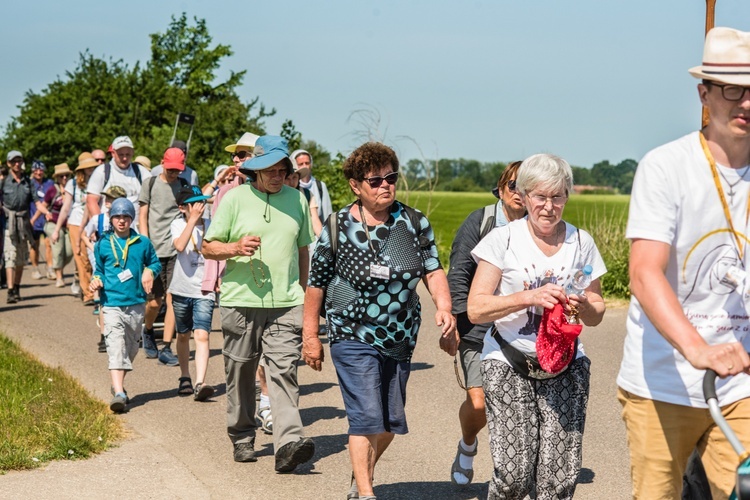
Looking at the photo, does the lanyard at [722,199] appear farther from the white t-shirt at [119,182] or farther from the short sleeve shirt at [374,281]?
the white t-shirt at [119,182]

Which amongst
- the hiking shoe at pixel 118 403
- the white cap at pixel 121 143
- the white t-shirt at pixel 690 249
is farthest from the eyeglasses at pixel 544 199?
the white cap at pixel 121 143

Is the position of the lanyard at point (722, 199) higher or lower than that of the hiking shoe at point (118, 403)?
higher

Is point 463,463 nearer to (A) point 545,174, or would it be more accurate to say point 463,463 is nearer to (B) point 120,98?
(A) point 545,174

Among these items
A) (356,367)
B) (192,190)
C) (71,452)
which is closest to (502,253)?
(356,367)

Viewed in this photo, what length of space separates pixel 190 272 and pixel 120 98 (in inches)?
1053

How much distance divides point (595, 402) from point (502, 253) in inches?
176

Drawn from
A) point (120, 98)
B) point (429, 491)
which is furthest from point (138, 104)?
point (429, 491)

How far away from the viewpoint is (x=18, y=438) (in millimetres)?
7668

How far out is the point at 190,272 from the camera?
1023cm

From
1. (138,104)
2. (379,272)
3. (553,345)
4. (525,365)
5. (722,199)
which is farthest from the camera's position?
(138,104)

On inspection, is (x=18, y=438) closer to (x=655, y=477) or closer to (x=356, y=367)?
(x=356, y=367)

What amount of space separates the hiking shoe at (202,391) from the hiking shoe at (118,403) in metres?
0.64

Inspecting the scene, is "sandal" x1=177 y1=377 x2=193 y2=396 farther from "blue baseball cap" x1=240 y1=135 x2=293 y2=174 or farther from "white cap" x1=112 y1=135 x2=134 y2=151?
"white cap" x1=112 y1=135 x2=134 y2=151

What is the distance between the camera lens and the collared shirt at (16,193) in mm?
18250
